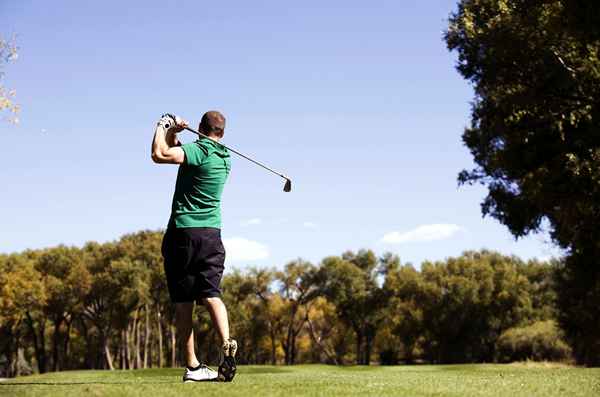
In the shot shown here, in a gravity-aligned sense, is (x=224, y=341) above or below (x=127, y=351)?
above

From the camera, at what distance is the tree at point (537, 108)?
829 inches

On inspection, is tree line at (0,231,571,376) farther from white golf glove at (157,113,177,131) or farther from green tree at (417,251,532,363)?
white golf glove at (157,113,177,131)

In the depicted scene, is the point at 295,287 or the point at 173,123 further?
the point at 295,287

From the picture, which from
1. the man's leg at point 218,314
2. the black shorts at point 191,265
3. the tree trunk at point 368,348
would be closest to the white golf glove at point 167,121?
the black shorts at point 191,265

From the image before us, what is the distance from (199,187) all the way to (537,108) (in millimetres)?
17219

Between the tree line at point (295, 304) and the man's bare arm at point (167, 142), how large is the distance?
54.9 m

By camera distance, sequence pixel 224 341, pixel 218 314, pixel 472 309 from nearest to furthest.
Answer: pixel 224 341, pixel 218 314, pixel 472 309

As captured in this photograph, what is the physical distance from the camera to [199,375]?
698 cm

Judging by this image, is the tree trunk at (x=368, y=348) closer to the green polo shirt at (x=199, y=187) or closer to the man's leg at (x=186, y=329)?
the man's leg at (x=186, y=329)

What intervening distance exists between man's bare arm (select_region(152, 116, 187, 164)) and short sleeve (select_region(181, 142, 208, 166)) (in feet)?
0.17

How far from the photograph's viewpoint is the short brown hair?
751cm

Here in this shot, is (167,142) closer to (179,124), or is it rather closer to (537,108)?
(179,124)

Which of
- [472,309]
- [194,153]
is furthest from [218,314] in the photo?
[472,309]

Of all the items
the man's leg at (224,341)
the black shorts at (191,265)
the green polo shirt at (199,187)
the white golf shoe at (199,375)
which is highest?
the green polo shirt at (199,187)
